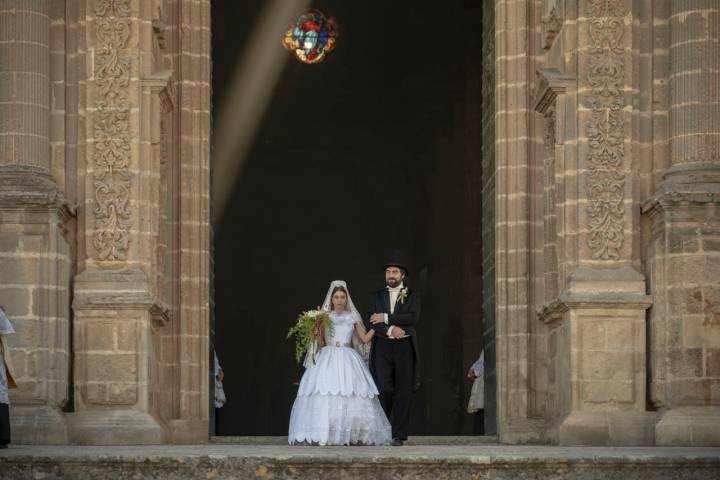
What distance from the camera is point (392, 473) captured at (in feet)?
44.4

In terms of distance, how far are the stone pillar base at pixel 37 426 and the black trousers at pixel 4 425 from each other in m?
1.15

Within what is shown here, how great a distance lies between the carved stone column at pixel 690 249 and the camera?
1788cm

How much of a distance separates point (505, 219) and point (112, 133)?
4.46m

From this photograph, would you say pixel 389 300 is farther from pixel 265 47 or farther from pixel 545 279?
pixel 265 47

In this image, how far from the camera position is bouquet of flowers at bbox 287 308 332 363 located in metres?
18.5

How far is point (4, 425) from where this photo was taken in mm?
16297

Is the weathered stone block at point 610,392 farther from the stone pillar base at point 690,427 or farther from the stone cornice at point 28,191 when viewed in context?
the stone cornice at point 28,191

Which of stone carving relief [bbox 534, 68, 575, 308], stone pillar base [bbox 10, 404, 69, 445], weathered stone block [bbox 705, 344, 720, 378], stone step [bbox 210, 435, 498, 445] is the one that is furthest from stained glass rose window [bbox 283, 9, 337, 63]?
weathered stone block [bbox 705, 344, 720, 378]

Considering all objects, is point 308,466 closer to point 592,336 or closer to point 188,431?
point 592,336

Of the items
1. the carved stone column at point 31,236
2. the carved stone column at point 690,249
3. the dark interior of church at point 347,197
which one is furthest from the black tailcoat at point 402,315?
the dark interior of church at point 347,197

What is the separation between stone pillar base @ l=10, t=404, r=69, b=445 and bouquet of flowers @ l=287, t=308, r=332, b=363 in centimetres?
261

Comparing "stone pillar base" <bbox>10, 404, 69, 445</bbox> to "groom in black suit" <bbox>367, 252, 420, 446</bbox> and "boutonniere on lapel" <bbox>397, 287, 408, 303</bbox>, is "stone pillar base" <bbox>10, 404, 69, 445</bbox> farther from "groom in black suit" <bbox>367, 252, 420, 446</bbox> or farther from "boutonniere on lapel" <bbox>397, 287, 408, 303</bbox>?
"boutonniere on lapel" <bbox>397, 287, 408, 303</bbox>

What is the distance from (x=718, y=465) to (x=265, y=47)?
70.6 feet

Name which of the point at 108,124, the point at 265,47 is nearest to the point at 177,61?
the point at 108,124
